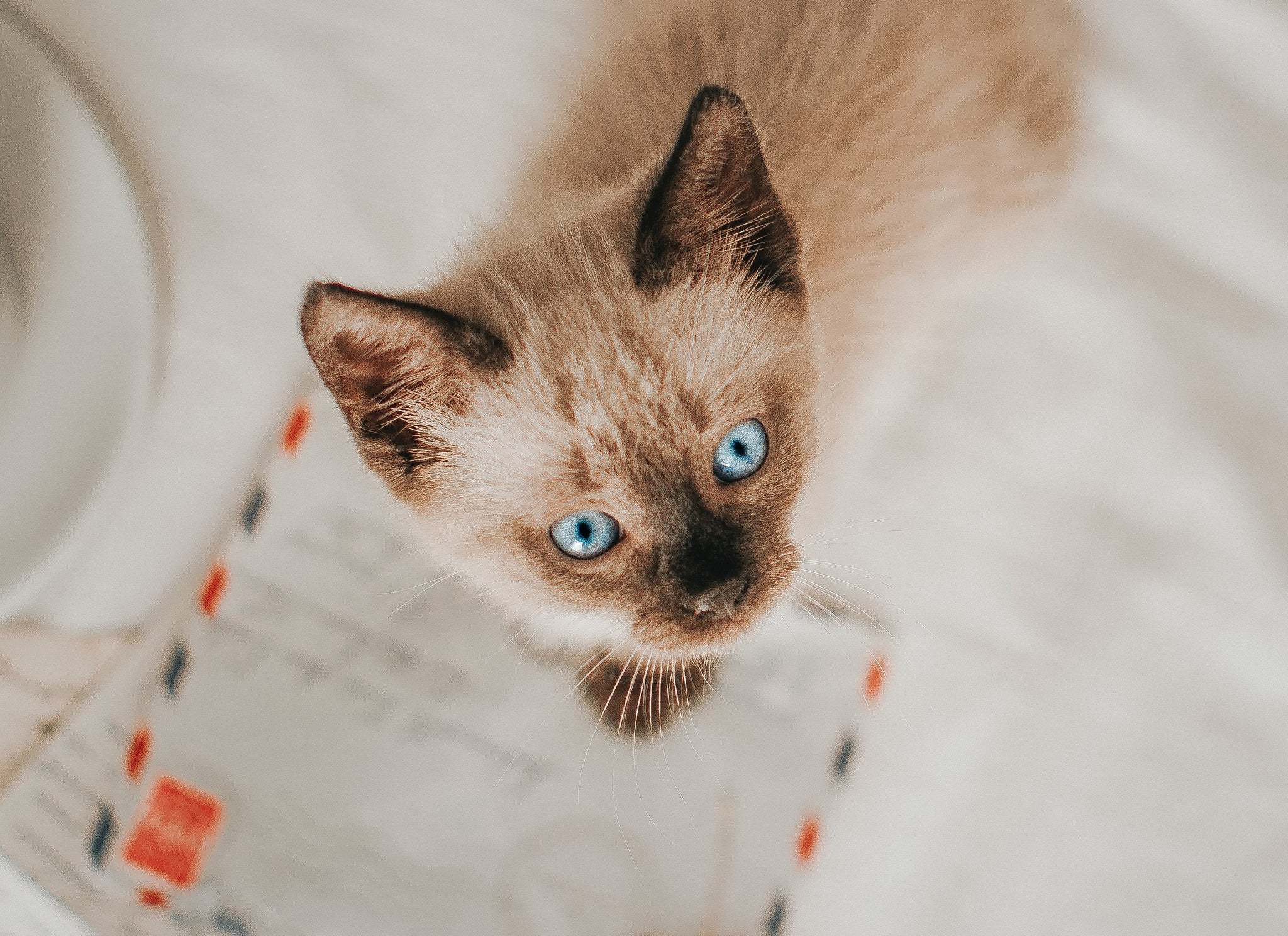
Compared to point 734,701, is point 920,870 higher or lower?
lower

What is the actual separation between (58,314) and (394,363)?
0.74 meters

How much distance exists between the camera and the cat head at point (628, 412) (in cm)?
71

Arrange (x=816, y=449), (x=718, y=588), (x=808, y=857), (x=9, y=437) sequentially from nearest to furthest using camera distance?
1. (x=718, y=588)
2. (x=816, y=449)
3. (x=9, y=437)
4. (x=808, y=857)

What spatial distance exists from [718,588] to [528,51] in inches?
38.4

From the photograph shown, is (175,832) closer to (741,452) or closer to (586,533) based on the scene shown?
(586,533)

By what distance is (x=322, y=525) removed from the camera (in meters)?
1.21

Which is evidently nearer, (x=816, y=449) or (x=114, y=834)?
(x=816, y=449)

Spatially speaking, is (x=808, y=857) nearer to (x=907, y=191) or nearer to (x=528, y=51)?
(x=907, y=191)

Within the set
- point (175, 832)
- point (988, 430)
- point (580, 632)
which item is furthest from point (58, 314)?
point (988, 430)

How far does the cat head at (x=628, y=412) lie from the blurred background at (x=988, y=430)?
0.46m

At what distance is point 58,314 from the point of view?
109 cm

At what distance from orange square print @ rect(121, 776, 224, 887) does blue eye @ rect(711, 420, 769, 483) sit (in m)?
0.89

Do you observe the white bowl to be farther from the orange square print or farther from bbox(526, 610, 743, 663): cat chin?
bbox(526, 610, 743, 663): cat chin

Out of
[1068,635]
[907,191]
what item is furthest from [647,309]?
[1068,635]
